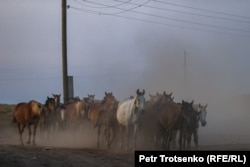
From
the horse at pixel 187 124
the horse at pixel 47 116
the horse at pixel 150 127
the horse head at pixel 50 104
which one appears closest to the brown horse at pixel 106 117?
the horse at pixel 150 127

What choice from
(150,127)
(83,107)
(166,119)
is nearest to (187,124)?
(166,119)

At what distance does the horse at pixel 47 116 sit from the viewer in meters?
32.7

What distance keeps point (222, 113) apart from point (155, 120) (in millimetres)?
40522

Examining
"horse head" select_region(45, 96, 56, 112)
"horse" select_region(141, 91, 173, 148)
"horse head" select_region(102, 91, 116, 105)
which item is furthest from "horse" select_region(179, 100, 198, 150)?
"horse head" select_region(45, 96, 56, 112)

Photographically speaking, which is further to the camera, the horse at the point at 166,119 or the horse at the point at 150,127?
the horse at the point at 150,127

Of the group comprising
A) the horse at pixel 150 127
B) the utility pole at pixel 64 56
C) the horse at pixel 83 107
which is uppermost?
the utility pole at pixel 64 56

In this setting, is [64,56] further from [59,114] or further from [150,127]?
[150,127]

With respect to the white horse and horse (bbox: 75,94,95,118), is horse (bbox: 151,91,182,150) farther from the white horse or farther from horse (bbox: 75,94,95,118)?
horse (bbox: 75,94,95,118)

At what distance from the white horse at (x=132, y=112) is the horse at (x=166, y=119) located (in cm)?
108

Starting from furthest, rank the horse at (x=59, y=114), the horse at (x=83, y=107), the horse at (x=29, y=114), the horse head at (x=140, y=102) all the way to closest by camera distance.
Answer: the horse at (x=59, y=114)
the horse at (x=83, y=107)
the horse at (x=29, y=114)
the horse head at (x=140, y=102)

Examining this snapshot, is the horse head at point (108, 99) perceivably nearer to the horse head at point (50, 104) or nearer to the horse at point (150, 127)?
the horse head at point (50, 104)

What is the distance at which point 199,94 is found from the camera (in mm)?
68312

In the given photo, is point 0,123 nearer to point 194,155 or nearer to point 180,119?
point 180,119

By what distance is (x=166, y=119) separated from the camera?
1069 inches
